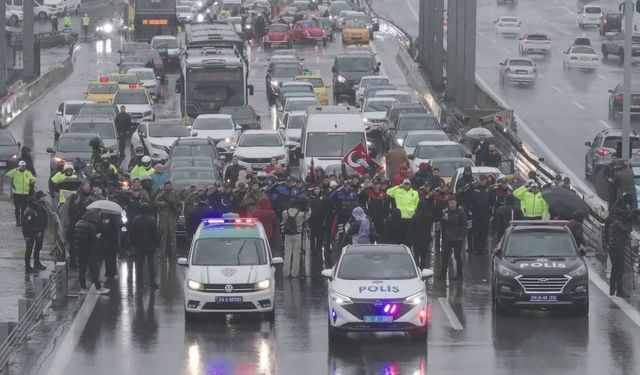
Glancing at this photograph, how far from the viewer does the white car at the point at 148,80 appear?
62.8 m

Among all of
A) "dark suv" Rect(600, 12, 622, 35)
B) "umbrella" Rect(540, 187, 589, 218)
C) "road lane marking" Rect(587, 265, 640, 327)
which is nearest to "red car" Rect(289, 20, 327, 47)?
"dark suv" Rect(600, 12, 622, 35)

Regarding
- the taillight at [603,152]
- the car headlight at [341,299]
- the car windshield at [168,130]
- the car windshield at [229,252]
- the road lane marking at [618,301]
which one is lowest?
the road lane marking at [618,301]

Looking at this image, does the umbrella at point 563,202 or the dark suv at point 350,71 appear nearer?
the umbrella at point 563,202

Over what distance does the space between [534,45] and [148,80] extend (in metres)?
27.7

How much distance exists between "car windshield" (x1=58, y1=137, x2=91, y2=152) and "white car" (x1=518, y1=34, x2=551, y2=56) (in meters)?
45.1

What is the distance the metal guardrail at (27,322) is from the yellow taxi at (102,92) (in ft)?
103

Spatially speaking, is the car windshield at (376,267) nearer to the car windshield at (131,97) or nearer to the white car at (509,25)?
the car windshield at (131,97)

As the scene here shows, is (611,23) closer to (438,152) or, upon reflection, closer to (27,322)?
(438,152)

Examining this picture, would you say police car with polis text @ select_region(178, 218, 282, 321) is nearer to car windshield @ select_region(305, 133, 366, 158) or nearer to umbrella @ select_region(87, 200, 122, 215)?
umbrella @ select_region(87, 200, 122, 215)

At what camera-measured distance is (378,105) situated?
177 ft

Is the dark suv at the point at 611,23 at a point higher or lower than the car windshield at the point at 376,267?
higher

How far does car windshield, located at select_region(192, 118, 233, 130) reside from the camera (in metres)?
48.1

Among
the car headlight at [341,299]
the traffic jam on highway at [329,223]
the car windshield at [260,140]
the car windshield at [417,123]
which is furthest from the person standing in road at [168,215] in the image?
the car windshield at [417,123]

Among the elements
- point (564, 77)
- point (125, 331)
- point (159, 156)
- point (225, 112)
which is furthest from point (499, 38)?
point (125, 331)
